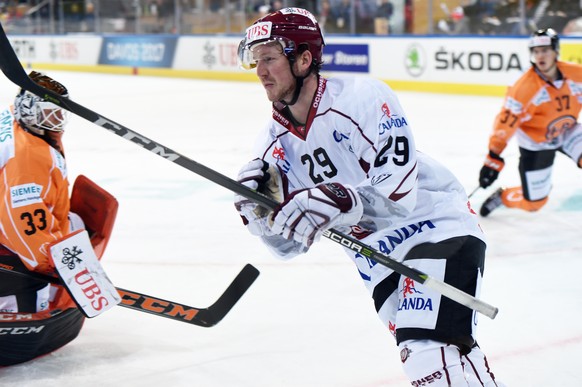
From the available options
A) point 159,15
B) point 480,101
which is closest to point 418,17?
point 480,101

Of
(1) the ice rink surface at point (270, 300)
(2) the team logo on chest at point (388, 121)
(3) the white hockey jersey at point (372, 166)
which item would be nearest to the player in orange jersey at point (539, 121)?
(1) the ice rink surface at point (270, 300)

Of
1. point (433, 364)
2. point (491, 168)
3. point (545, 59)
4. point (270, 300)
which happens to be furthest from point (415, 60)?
point (433, 364)

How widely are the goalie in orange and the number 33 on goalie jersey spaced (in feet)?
2.98

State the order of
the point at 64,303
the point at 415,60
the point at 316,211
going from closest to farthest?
the point at 316,211 → the point at 64,303 → the point at 415,60

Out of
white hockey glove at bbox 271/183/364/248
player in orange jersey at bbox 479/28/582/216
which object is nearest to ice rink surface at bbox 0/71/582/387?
player in orange jersey at bbox 479/28/582/216

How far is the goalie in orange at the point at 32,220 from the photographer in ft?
9.32

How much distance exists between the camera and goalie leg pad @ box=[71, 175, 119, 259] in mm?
3145

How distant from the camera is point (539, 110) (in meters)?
4.87

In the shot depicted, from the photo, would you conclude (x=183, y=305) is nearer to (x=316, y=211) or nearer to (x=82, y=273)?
(x=82, y=273)

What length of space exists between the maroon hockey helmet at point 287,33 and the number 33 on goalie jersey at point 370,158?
0.34 feet

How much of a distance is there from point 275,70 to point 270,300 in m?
1.65

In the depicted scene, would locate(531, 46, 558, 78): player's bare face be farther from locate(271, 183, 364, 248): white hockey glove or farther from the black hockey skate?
locate(271, 183, 364, 248): white hockey glove

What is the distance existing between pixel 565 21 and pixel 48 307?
25.0 ft

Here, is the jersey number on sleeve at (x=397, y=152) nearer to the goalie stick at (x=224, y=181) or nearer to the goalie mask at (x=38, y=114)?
the goalie stick at (x=224, y=181)
